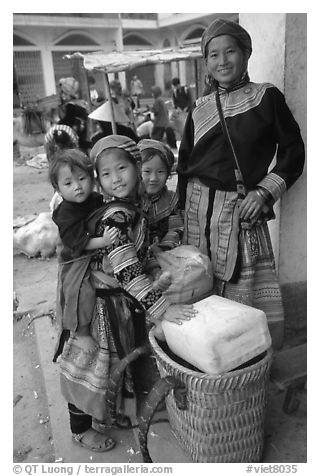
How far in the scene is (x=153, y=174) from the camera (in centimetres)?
210

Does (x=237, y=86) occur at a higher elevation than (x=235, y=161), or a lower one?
higher

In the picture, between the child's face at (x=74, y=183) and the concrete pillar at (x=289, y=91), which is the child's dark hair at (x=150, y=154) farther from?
the concrete pillar at (x=289, y=91)

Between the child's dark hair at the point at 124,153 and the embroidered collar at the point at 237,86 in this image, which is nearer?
the child's dark hair at the point at 124,153

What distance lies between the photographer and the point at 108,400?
1.89 meters

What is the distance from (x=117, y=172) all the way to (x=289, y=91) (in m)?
1.07

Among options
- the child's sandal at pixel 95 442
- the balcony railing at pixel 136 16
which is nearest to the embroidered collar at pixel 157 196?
the child's sandal at pixel 95 442

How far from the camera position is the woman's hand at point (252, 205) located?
1798 millimetres

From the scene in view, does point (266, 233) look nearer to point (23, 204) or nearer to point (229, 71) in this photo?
point (229, 71)

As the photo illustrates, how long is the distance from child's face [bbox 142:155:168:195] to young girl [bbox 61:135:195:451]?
24cm

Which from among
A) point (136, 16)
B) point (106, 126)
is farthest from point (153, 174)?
point (136, 16)

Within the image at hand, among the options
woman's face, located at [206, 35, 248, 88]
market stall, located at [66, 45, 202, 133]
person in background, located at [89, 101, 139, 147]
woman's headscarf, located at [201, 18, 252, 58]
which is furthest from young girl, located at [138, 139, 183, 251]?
market stall, located at [66, 45, 202, 133]

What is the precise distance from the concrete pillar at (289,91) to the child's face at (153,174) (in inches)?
28.4

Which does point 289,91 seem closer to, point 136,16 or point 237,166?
point 237,166

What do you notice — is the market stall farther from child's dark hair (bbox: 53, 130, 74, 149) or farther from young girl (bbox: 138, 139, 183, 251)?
young girl (bbox: 138, 139, 183, 251)
